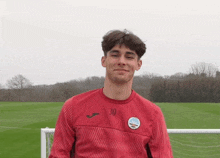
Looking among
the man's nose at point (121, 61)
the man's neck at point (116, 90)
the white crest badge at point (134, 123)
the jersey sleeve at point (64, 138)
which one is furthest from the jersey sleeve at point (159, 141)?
the jersey sleeve at point (64, 138)

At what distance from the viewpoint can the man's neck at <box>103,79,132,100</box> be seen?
64.9 inches

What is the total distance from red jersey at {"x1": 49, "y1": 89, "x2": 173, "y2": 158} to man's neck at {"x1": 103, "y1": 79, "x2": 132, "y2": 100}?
0.10 feet

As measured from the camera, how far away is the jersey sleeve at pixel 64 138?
1.57m

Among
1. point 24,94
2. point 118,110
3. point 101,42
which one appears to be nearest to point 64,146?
point 118,110

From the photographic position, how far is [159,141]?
5.27 ft

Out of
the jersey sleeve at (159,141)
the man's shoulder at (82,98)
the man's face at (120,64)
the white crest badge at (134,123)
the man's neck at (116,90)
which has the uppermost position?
the man's face at (120,64)

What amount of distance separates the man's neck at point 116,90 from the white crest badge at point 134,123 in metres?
0.16

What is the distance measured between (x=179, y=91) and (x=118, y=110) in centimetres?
3047

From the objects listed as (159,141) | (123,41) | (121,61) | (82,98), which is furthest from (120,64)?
(159,141)

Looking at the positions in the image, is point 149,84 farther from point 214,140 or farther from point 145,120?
point 145,120

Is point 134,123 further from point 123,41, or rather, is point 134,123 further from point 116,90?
point 123,41

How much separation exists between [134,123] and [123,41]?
557 mm

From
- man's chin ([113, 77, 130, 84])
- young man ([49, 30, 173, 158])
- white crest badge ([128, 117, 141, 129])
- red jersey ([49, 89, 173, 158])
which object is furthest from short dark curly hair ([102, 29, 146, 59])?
white crest badge ([128, 117, 141, 129])

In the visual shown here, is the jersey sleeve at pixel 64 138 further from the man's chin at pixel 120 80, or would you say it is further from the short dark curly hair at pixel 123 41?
the short dark curly hair at pixel 123 41
